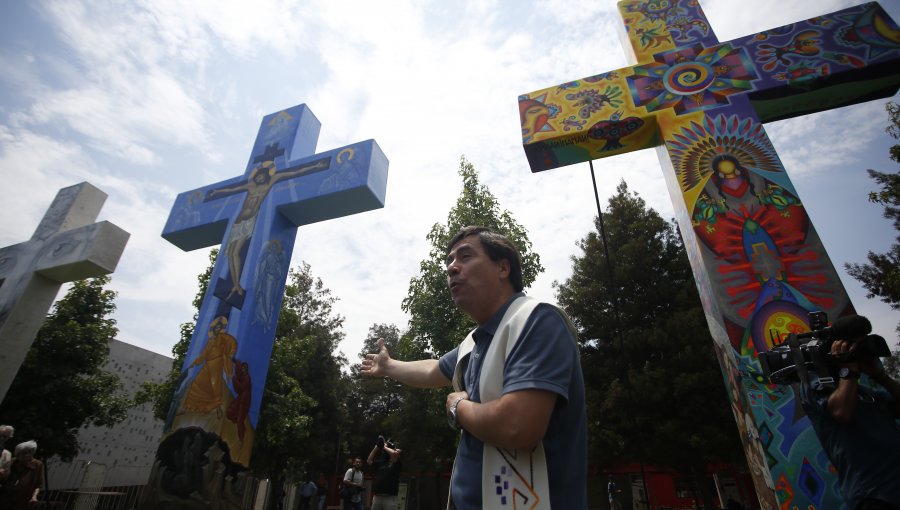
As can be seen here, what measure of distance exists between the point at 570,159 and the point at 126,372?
64.2ft

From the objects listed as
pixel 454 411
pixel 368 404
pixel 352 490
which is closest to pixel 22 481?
pixel 352 490

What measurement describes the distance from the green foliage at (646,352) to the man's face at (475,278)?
9118mm

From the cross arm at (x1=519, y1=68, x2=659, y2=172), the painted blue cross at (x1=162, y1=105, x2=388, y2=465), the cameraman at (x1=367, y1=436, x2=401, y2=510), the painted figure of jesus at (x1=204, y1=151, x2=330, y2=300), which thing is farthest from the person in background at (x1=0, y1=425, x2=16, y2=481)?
the cross arm at (x1=519, y1=68, x2=659, y2=172)

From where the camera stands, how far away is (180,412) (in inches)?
200

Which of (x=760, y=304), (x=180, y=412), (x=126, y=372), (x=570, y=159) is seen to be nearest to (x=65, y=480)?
(x=126, y=372)

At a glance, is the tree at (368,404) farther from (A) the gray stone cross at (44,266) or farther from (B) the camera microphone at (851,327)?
(B) the camera microphone at (851,327)

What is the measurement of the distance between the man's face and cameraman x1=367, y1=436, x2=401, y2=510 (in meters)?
5.38

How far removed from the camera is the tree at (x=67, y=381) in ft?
37.3

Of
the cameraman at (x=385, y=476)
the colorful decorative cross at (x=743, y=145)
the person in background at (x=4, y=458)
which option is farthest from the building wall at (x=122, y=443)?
the colorful decorative cross at (x=743, y=145)

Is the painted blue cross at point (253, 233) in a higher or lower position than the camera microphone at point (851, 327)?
higher

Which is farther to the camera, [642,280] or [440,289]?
[642,280]

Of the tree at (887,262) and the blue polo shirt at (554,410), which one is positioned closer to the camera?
the blue polo shirt at (554,410)

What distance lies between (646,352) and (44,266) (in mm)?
15110

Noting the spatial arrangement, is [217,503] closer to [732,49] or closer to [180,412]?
[180,412]
